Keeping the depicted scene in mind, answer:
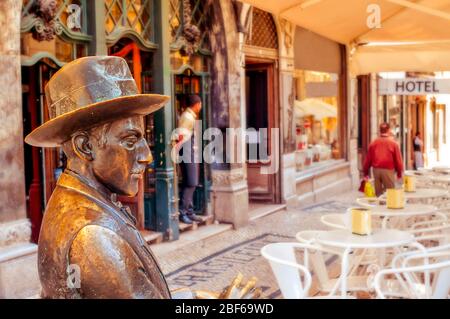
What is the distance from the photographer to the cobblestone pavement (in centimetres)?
631

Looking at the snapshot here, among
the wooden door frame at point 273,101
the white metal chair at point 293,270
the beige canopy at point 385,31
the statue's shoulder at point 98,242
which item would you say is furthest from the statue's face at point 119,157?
the wooden door frame at point 273,101

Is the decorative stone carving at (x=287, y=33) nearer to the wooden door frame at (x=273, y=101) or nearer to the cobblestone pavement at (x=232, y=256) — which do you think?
the wooden door frame at (x=273, y=101)

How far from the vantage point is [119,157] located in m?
1.78

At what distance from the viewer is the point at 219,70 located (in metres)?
8.94

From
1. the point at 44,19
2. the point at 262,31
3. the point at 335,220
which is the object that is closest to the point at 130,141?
the point at 335,220

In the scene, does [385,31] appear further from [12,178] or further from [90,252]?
[90,252]

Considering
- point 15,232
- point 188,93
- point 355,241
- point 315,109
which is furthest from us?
point 315,109

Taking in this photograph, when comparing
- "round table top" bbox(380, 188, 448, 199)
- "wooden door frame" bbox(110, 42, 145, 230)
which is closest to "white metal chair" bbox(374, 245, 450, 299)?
"round table top" bbox(380, 188, 448, 199)

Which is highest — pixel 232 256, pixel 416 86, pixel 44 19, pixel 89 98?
pixel 44 19

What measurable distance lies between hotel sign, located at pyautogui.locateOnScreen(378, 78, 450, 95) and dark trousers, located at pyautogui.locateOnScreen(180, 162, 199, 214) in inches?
124

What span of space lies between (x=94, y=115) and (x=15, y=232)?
4075mm

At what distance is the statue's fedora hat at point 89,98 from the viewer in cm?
171

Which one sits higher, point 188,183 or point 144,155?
point 144,155
